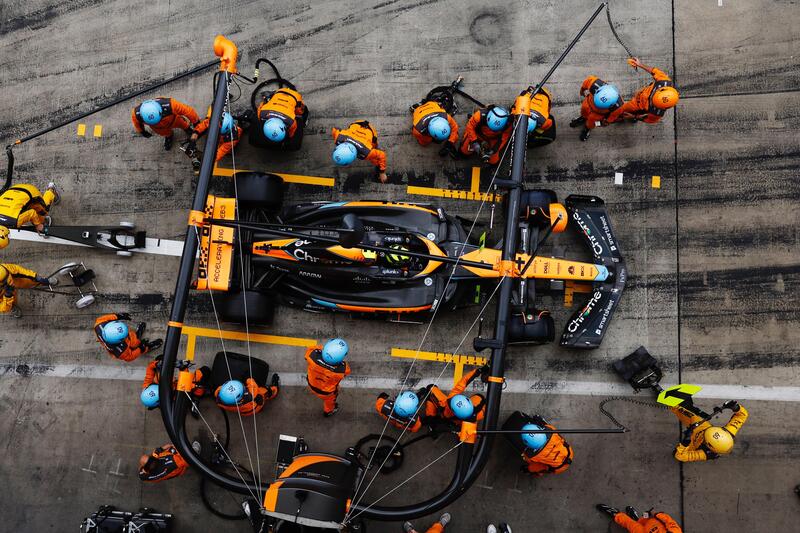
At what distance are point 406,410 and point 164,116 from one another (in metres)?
5.26

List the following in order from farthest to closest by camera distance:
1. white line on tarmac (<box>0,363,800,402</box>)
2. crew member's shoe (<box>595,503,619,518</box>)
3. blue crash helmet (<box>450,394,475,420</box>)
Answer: white line on tarmac (<box>0,363,800,402</box>) < crew member's shoe (<box>595,503,619,518</box>) < blue crash helmet (<box>450,394,475,420</box>)

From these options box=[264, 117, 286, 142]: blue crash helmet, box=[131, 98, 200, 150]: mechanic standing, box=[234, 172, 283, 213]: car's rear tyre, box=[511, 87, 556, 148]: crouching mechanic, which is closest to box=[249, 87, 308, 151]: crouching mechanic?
box=[264, 117, 286, 142]: blue crash helmet

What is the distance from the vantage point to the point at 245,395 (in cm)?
700

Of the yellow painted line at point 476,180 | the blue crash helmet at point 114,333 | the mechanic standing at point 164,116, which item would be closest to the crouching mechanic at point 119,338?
Result: the blue crash helmet at point 114,333

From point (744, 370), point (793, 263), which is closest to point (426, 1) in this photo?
point (793, 263)

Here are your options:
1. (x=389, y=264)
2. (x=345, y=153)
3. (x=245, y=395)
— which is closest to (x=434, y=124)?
(x=345, y=153)

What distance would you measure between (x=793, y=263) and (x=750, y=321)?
42.9 inches

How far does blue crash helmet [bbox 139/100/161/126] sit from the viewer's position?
7023mm

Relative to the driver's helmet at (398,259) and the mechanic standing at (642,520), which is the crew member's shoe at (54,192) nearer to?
the driver's helmet at (398,259)

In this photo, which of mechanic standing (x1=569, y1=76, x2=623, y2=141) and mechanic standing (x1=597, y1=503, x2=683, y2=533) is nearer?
mechanic standing (x1=597, y1=503, x2=683, y2=533)

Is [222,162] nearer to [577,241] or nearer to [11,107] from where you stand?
[11,107]

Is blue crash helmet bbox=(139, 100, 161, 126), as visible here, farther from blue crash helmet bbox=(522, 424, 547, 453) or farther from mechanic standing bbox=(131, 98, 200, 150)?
blue crash helmet bbox=(522, 424, 547, 453)

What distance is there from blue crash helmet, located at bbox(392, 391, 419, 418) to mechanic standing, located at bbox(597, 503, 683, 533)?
3.31 metres

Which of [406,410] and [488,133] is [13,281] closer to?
[406,410]
